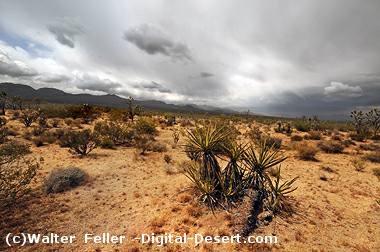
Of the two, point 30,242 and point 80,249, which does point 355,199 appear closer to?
point 80,249

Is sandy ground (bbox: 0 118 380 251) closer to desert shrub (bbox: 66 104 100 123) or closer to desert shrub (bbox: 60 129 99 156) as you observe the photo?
desert shrub (bbox: 60 129 99 156)

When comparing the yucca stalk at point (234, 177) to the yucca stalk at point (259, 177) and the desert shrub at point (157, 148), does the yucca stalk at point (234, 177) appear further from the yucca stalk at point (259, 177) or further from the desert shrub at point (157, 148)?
the desert shrub at point (157, 148)

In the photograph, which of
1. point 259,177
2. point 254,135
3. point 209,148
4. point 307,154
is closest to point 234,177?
point 259,177

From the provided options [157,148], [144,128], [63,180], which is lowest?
[63,180]

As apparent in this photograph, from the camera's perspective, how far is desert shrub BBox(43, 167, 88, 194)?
371 inches

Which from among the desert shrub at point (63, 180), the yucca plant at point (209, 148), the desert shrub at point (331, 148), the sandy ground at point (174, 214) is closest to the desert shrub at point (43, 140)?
the sandy ground at point (174, 214)

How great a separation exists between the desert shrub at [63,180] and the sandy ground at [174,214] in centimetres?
36

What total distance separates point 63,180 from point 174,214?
16.5 ft

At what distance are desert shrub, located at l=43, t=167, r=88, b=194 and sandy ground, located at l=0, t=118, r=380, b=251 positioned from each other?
36cm

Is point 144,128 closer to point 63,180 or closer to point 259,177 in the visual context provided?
point 63,180

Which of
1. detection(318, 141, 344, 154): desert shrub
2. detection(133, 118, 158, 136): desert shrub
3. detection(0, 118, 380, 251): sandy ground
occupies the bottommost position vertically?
detection(0, 118, 380, 251): sandy ground

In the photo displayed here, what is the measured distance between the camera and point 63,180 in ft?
32.0

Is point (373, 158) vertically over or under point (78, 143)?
under

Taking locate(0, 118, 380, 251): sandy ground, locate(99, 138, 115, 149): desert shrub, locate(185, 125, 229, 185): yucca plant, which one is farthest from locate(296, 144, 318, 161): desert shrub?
locate(99, 138, 115, 149): desert shrub
